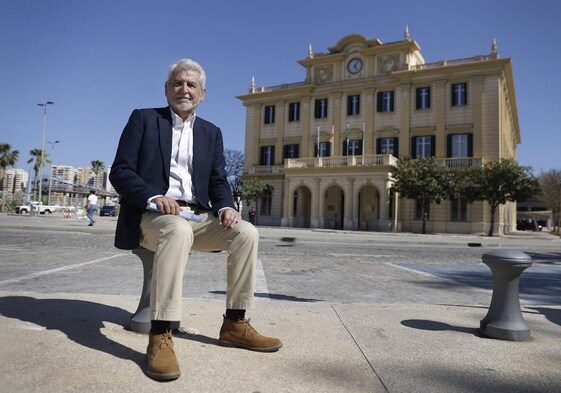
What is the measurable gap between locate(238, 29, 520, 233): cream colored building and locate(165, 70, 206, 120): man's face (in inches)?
1120

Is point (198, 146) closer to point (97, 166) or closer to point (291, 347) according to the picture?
point (291, 347)

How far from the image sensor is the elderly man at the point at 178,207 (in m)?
2.22

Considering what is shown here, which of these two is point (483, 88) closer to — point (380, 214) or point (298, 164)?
point (380, 214)

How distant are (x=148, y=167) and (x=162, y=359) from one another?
114cm

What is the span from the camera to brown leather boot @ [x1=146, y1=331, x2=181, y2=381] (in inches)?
77.8

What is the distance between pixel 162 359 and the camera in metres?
2.07

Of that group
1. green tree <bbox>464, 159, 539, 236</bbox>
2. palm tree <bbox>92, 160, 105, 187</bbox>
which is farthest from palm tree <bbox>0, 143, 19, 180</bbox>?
green tree <bbox>464, 159, 539, 236</bbox>

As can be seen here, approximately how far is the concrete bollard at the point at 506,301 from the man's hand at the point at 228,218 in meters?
1.86

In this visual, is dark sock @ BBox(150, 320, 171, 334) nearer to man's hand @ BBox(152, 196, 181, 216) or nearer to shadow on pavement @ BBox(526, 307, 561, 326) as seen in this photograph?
man's hand @ BBox(152, 196, 181, 216)

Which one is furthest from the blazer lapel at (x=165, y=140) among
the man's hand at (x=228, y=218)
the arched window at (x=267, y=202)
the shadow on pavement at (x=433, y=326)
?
the arched window at (x=267, y=202)

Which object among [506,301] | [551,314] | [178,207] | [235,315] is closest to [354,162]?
[551,314]

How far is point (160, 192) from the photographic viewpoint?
8.55 feet

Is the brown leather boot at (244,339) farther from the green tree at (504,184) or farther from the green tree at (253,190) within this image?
the green tree at (253,190)

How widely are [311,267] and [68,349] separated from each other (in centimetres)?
615
